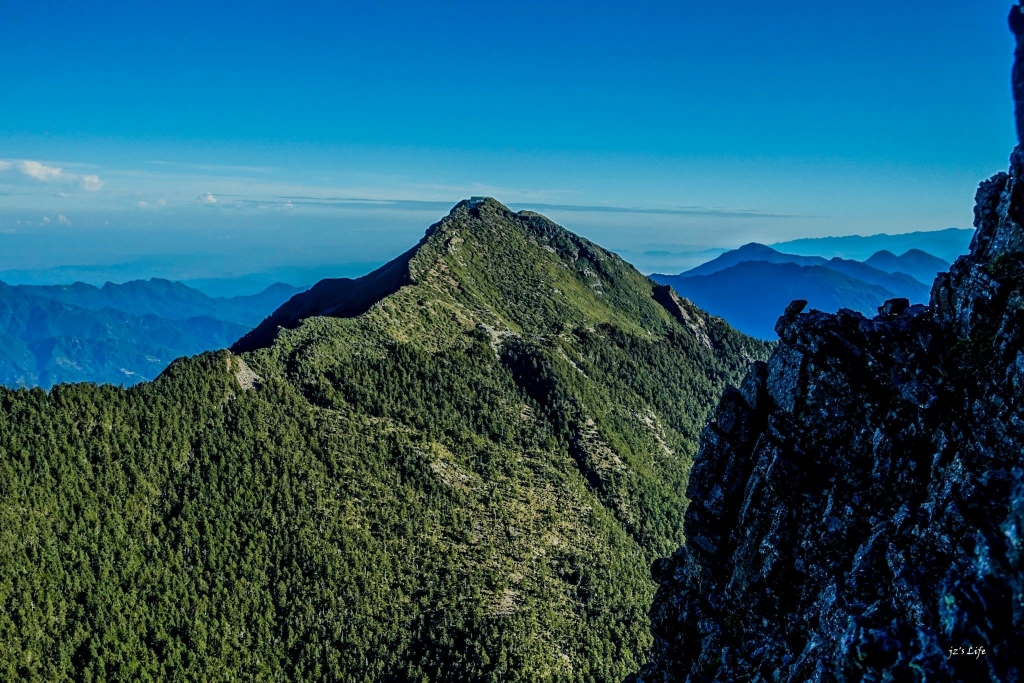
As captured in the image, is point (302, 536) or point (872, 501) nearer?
point (872, 501)

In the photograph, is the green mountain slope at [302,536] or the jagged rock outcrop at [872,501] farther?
the green mountain slope at [302,536]

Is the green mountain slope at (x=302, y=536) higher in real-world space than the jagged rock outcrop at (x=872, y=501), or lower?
lower

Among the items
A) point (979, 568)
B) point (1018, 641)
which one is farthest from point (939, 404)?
point (1018, 641)

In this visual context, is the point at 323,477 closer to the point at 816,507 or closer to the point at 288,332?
the point at 288,332

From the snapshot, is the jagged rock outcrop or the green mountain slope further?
the green mountain slope
